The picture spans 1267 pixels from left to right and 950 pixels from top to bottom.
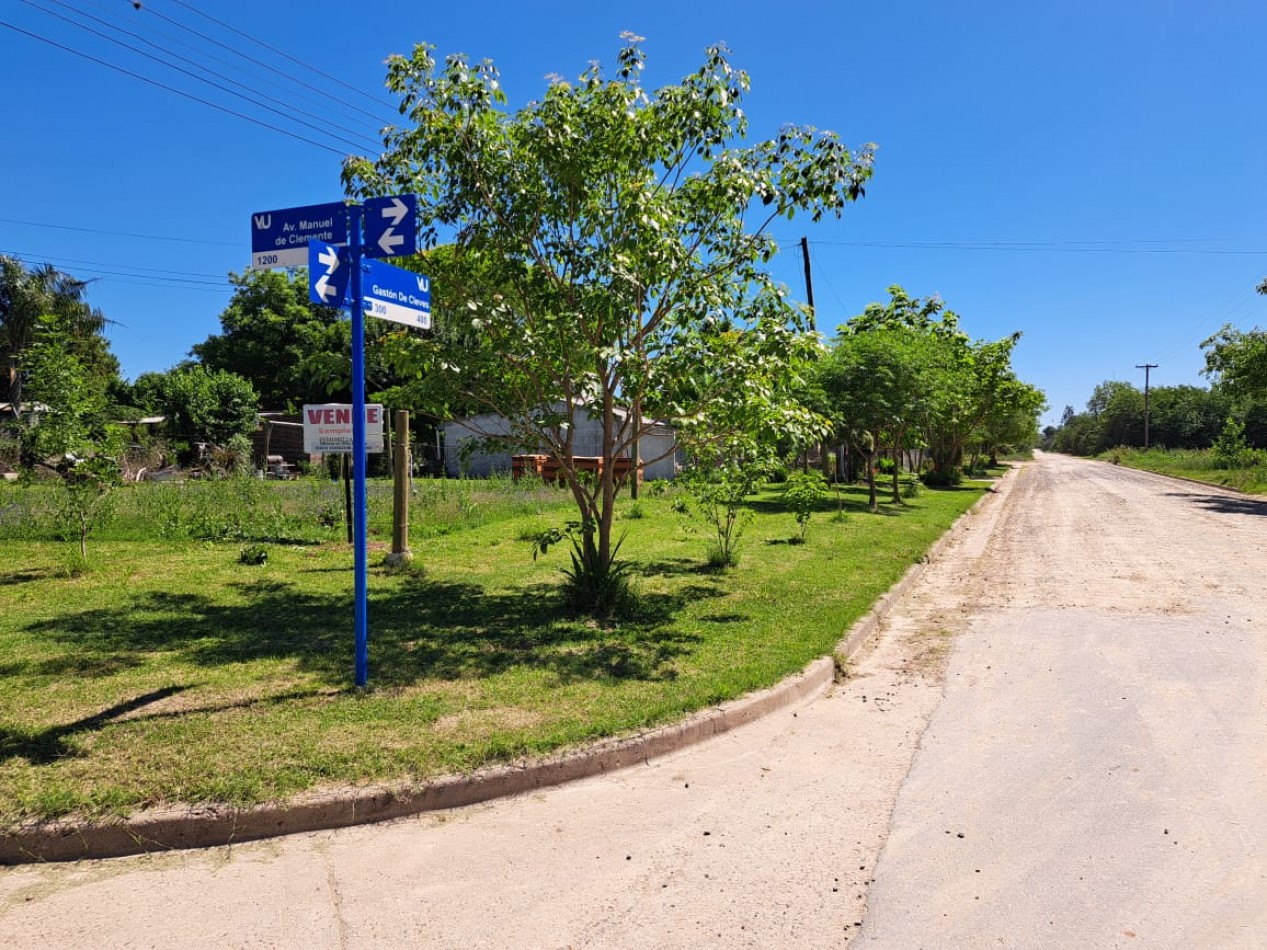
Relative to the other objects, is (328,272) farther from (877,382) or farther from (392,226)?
(877,382)

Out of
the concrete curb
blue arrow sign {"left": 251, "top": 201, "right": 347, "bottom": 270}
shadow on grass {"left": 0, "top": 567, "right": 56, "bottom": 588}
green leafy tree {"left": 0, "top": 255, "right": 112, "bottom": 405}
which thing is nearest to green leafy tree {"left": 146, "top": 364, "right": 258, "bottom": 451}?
green leafy tree {"left": 0, "top": 255, "right": 112, "bottom": 405}

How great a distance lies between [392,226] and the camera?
5.02 m

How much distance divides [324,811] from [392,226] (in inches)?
133

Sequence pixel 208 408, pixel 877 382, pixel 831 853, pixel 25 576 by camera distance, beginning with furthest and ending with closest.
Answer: pixel 208 408
pixel 877 382
pixel 25 576
pixel 831 853

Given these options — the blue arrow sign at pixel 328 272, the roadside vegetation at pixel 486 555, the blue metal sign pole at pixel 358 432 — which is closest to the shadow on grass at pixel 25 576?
the roadside vegetation at pixel 486 555

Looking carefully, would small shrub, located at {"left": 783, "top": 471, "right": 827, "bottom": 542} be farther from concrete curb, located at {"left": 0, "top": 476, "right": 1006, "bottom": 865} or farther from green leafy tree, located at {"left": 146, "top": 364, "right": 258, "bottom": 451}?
green leafy tree, located at {"left": 146, "top": 364, "right": 258, "bottom": 451}

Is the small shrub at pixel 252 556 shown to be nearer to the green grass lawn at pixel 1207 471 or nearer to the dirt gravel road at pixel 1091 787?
the dirt gravel road at pixel 1091 787

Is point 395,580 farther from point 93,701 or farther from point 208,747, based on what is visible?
point 208,747

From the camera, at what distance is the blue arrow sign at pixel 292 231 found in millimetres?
5004

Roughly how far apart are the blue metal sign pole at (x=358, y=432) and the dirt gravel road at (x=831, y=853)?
1.73 m

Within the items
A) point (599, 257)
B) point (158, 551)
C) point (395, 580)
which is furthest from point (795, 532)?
point (158, 551)

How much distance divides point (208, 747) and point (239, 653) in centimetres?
199

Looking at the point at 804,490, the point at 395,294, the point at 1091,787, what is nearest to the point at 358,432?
the point at 395,294

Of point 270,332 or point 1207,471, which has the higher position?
point 270,332
